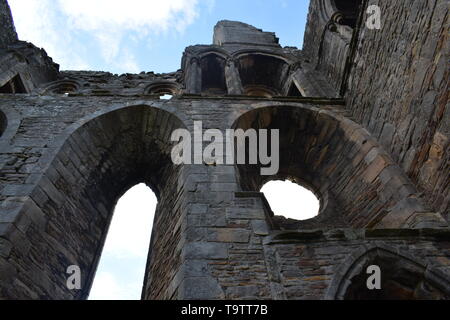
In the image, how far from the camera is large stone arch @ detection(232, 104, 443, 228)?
4980 millimetres

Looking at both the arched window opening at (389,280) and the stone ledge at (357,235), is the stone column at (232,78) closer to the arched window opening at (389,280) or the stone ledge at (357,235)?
the stone ledge at (357,235)

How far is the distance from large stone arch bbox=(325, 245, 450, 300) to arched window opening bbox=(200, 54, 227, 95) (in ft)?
26.6

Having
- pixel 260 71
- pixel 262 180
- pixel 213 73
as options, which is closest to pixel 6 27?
pixel 213 73

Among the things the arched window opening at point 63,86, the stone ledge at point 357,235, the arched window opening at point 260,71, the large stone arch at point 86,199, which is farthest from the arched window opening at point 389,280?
the arched window opening at point 63,86

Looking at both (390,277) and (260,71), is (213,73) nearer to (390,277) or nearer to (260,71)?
(260,71)

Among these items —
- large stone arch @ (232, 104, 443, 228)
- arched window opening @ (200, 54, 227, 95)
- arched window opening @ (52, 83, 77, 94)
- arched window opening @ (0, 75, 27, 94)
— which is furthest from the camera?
arched window opening @ (200, 54, 227, 95)

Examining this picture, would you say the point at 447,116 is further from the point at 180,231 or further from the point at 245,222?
the point at 180,231

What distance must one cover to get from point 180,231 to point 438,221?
116 inches

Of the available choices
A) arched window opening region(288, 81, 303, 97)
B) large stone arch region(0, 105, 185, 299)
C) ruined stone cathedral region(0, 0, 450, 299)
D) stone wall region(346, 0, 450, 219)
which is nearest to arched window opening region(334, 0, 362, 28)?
ruined stone cathedral region(0, 0, 450, 299)

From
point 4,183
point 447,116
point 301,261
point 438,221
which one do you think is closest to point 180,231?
point 301,261

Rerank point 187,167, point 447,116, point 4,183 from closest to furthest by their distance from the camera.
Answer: point 447,116
point 4,183
point 187,167

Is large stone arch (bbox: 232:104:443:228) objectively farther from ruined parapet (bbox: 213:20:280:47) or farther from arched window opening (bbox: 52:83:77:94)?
ruined parapet (bbox: 213:20:280:47)
